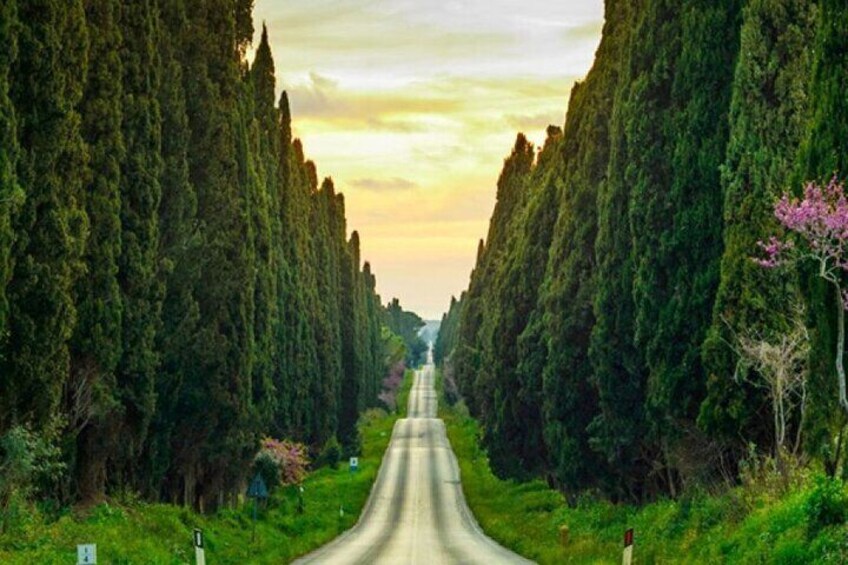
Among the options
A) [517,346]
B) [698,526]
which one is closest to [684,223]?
[698,526]

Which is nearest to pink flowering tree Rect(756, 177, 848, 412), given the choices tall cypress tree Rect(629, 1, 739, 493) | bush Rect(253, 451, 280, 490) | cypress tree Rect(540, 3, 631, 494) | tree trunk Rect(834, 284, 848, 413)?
tree trunk Rect(834, 284, 848, 413)

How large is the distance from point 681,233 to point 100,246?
13.3 meters

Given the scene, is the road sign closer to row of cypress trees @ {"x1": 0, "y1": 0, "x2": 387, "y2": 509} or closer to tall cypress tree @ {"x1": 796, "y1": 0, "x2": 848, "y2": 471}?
row of cypress trees @ {"x1": 0, "y1": 0, "x2": 387, "y2": 509}

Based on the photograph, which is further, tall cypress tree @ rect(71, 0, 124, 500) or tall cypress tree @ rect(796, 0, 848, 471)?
tall cypress tree @ rect(71, 0, 124, 500)

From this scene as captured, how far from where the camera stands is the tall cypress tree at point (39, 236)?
22.7 meters

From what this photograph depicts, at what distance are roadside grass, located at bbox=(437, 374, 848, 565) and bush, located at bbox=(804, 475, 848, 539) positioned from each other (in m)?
0.01

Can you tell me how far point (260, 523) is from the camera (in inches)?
1780

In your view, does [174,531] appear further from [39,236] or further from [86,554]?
[86,554]

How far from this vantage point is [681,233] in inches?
1203

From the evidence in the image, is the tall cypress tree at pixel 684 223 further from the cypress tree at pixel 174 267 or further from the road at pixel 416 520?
the cypress tree at pixel 174 267

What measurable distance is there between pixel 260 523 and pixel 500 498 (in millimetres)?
17903

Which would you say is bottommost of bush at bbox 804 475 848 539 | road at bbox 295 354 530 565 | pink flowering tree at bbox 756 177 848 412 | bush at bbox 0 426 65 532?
road at bbox 295 354 530 565

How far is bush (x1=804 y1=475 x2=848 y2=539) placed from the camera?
1898 cm

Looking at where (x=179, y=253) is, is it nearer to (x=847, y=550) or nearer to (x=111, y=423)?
(x=111, y=423)
